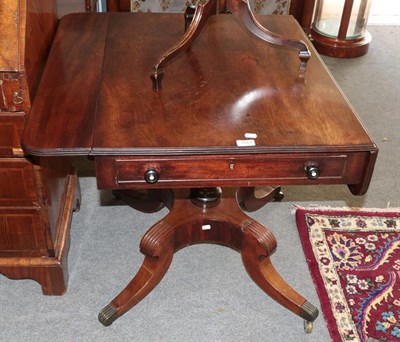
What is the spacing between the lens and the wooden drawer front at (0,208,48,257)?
172cm

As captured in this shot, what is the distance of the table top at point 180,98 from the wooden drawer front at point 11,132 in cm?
8

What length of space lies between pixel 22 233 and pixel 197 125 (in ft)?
2.27

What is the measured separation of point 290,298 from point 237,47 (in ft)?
2.66

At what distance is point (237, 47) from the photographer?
71.7 inches

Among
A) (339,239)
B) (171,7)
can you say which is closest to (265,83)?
(339,239)

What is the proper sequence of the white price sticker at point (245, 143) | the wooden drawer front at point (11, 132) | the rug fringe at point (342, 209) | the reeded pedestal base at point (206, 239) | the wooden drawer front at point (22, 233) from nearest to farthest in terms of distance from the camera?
the white price sticker at point (245, 143) < the wooden drawer front at point (11, 132) < the wooden drawer front at point (22, 233) < the reeded pedestal base at point (206, 239) < the rug fringe at point (342, 209)

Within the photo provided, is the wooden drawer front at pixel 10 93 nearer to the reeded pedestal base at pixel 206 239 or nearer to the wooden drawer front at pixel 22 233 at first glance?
the wooden drawer front at pixel 22 233

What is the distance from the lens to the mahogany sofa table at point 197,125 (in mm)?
1392

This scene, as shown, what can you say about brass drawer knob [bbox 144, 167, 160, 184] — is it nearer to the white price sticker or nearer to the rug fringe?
the white price sticker

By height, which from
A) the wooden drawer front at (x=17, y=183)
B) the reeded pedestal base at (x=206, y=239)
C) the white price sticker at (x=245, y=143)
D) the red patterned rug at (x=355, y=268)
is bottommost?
the red patterned rug at (x=355, y=268)

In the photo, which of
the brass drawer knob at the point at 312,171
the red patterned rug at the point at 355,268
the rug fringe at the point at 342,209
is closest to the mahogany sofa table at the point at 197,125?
the brass drawer knob at the point at 312,171

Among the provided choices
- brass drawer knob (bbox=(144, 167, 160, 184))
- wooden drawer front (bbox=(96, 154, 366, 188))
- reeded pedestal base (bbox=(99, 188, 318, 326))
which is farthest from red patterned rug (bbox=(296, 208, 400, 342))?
brass drawer knob (bbox=(144, 167, 160, 184))

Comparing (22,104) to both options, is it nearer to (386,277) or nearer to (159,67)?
(159,67)

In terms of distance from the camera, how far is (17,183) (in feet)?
5.40
